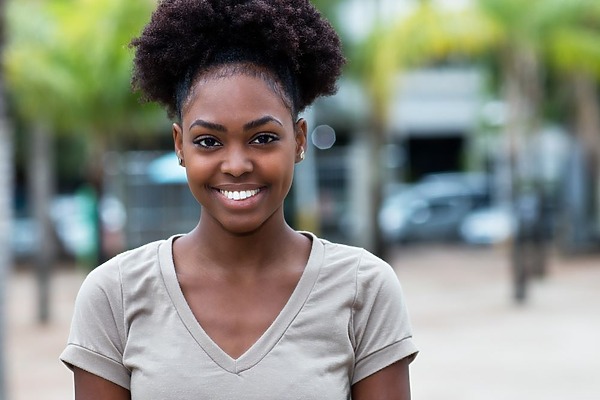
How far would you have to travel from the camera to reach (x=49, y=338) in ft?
45.5

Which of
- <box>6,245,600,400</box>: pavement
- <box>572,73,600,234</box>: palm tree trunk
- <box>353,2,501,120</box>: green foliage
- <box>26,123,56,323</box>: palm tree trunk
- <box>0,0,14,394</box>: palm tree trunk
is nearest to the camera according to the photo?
<box>0,0,14,394</box>: palm tree trunk

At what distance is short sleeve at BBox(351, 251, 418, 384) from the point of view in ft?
7.52

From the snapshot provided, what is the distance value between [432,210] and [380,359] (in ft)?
83.4

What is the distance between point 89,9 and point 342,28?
17.2ft

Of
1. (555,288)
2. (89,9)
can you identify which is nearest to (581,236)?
(555,288)

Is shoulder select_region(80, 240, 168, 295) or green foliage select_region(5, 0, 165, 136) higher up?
green foliage select_region(5, 0, 165, 136)

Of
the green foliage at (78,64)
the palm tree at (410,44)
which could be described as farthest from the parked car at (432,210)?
the green foliage at (78,64)

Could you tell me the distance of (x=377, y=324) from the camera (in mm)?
2305

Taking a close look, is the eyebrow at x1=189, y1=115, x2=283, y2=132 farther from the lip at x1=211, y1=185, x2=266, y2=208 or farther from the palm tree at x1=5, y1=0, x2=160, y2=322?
the palm tree at x1=5, y1=0, x2=160, y2=322

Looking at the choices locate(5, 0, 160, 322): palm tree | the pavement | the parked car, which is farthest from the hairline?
the parked car

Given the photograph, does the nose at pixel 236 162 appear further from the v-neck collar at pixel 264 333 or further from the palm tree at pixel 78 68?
the palm tree at pixel 78 68

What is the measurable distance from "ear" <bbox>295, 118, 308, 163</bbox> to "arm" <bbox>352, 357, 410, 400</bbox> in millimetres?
477

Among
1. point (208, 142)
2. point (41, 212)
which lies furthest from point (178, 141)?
point (41, 212)

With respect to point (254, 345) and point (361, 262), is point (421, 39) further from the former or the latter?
point (254, 345)
